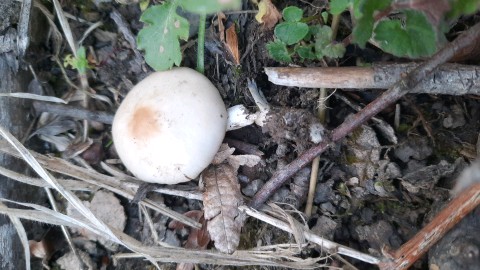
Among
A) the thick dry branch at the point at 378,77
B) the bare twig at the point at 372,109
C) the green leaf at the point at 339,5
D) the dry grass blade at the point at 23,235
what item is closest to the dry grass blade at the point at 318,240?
the bare twig at the point at 372,109

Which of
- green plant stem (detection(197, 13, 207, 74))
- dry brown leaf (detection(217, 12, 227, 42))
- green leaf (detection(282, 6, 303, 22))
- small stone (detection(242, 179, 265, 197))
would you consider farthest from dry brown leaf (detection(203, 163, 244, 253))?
green leaf (detection(282, 6, 303, 22))

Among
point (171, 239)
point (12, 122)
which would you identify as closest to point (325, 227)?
point (171, 239)

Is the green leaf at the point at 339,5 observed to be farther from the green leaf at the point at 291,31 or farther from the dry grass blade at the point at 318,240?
the dry grass blade at the point at 318,240

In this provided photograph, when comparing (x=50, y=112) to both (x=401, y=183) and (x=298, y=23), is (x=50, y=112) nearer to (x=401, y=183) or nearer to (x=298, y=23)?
(x=298, y=23)

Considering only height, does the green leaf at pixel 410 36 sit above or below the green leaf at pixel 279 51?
above

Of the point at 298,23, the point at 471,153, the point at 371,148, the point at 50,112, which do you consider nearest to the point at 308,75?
the point at 298,23

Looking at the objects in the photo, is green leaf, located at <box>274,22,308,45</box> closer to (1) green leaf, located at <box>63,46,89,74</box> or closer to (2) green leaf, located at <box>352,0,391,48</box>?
(2) green leaf, located at <box>352,0,391,48</box>
